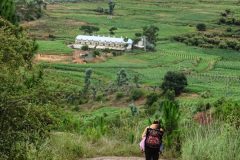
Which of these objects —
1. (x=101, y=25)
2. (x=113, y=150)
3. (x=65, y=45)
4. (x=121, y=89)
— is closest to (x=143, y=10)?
(x=101, y=25)

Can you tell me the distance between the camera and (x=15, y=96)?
8352 mm

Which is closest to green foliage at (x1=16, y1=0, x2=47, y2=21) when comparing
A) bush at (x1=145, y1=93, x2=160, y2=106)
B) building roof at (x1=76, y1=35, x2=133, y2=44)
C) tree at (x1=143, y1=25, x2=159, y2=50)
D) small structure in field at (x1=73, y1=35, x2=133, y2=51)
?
building roof at (x1=76, y1=35, x2=133, y2=44)

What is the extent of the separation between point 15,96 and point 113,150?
4322 millimetres

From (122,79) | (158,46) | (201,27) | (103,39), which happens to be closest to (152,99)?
(122,79)

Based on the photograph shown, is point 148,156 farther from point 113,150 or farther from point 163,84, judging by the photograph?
point 163,84

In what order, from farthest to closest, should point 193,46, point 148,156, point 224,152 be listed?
1. point 193,46
2. point 148,156
3. point 224,152

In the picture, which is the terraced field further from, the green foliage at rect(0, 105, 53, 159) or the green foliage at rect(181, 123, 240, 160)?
the green foliage at rect(0, 105, 53, 159)

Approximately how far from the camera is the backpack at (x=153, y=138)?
9920 mm

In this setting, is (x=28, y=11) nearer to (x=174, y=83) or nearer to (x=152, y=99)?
(x=174, y=83)

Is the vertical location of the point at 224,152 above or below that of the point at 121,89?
above

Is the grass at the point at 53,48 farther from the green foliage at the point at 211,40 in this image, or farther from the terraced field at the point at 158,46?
the green foliage at the point at 211,40

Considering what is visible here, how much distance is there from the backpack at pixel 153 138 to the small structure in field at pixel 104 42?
58.4 metres

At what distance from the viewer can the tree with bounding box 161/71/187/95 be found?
46.8 meters

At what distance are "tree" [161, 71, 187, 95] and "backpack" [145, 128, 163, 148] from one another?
36.4m
